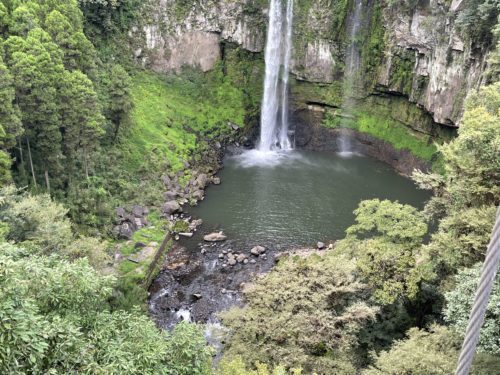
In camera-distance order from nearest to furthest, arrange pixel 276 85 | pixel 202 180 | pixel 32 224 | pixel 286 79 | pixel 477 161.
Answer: pixel 477 161, pixel 32 224, pixel 202 180, pixel 286 79, pixel 276 85

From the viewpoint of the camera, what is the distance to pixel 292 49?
146 feet

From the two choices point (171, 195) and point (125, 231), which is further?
point (171, 195)

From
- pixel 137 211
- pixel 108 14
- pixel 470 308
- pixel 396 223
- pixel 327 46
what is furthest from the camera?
pixel 327 46

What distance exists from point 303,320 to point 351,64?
113ft

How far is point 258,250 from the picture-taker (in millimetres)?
28406

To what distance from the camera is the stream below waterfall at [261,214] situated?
25.3 meters

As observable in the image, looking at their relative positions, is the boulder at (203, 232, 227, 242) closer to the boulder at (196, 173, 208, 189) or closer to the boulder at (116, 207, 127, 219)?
the boulder at (116, 207, 127, 219)

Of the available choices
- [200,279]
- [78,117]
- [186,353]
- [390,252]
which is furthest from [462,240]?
[78,117]

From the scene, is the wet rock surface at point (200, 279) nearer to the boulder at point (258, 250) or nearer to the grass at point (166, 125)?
the boulder at point (258, 250)

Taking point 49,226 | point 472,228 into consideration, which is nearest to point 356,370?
point 472,228

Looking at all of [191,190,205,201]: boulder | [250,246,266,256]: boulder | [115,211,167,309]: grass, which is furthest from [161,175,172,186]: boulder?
[250,246,266,256]: boulder

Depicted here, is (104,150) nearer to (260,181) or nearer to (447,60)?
(260,181)

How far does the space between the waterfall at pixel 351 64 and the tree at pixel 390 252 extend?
24.1 m

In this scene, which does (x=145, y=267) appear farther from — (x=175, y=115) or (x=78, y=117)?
(x=175, y=115)
